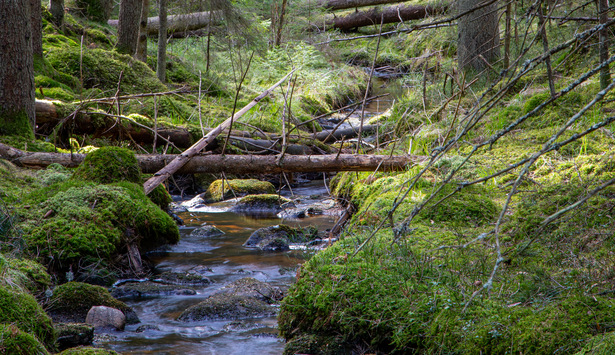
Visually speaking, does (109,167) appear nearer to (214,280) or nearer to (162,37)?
(214,280)

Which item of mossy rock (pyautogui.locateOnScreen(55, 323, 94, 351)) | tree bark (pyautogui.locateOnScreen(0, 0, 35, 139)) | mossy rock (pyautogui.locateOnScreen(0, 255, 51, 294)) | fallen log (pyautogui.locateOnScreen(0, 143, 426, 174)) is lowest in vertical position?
mossy rock (pyautogui.locateOnScreen(55, 323, 94, 351))

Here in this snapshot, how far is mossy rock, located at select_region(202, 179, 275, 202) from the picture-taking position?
9.95 m

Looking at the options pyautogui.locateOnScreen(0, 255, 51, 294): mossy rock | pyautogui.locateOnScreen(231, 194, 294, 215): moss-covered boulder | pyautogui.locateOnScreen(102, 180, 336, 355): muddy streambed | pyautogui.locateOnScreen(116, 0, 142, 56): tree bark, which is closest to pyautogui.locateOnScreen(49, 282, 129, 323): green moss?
pyautogui.locateOnScreen(0, 255, 51, 294): mossy rock

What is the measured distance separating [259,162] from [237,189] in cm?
352

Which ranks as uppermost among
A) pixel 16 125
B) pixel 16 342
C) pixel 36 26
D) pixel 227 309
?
pixel 36 26

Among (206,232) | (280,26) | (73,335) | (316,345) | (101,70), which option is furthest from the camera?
(280,26)

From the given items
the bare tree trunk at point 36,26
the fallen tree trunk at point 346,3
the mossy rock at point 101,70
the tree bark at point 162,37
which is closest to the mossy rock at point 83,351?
the bare tree trunk at point 36,26

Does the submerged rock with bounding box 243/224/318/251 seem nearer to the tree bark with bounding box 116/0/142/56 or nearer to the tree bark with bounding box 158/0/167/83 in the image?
the tree bark with bounding box 158/0/167/83

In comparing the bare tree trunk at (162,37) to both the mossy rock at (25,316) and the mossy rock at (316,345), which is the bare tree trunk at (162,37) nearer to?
the mossy rock at (25,316)

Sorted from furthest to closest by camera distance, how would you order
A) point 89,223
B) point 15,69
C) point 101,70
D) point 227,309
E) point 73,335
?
point 101,70 → point 15,69 → point 89,223 → point 227,309 → point 73,335

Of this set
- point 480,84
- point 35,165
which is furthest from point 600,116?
point 35,165

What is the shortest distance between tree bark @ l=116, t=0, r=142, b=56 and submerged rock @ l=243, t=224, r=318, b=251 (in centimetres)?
835

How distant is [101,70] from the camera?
10977mm

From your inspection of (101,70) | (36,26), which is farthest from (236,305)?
(101,70)
